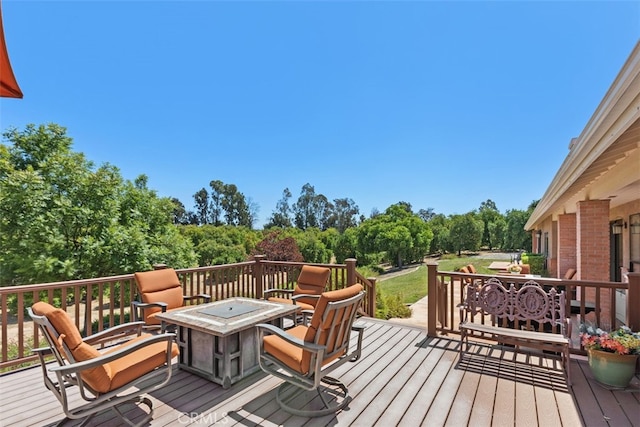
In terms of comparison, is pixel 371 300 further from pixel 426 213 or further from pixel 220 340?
pixel 426 213

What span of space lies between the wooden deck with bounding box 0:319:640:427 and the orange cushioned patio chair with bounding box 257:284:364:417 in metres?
0.13

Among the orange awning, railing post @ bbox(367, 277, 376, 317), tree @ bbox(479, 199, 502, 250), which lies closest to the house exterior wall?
railing post @ bbox(367, 277, 376, 317)

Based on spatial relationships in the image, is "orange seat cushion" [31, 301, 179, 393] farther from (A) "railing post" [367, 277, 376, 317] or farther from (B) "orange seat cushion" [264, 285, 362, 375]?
(A) "railing post" [367, 277, 376, 317]

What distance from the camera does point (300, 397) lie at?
270 centimetres

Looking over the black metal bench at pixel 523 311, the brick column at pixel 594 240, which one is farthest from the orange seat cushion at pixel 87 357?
the brick column at pixel 594 240

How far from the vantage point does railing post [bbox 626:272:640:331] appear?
3188 mm

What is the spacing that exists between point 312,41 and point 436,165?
58.4 feet

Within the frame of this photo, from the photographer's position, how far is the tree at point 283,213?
41844 millimetres

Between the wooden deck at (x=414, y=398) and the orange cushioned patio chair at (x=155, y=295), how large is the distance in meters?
0.98

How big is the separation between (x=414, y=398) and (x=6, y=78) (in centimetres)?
407

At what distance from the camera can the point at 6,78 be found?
7.00ft

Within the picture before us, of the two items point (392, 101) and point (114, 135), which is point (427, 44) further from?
point (114, 135)

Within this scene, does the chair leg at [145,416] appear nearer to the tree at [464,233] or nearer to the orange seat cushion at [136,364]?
the orange seat cushion at [136,364]

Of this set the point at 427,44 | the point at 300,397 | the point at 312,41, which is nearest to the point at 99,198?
the point at 312,41
